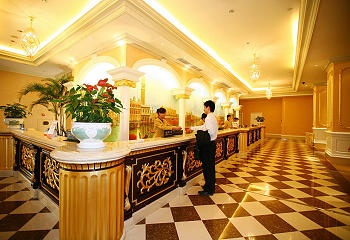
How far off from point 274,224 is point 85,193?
2.45 metres

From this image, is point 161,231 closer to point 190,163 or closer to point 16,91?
point 190,163

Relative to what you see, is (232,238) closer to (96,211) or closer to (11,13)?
(96,211)

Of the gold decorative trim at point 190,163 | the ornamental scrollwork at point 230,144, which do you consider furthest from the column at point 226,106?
the gold decorative trim at point 190,163

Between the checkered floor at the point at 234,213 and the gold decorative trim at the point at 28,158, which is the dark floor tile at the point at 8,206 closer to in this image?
the checkered floor at the point at 234,213

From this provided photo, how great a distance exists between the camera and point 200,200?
3.09 metres

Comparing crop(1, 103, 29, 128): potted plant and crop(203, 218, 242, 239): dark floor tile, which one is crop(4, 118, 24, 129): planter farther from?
crop(203, 218, 242, 239): dark floor tile

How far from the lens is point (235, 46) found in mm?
5945

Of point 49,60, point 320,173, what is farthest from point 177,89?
point 320,173

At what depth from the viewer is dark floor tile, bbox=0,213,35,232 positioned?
7.36 ft

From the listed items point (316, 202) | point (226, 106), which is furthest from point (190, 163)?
point (226, 106)

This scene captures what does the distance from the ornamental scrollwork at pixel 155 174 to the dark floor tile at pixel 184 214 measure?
0.47 meters

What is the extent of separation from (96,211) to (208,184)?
2210 millimetres

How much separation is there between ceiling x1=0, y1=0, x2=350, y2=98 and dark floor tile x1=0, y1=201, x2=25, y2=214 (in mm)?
3771

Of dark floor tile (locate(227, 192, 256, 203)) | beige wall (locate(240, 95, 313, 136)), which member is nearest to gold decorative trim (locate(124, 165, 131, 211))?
dark floor tile (locate(227, 192, 256, 203))
